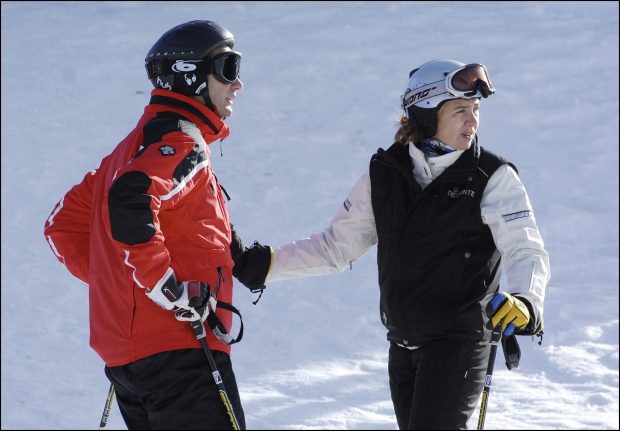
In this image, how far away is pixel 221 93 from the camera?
4.28 metres

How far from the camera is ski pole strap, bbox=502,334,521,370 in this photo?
13.4ft

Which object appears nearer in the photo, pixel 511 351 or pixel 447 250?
pixel 511 351

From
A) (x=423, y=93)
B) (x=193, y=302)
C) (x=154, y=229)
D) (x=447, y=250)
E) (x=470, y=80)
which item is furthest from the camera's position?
(x=423, y=93)

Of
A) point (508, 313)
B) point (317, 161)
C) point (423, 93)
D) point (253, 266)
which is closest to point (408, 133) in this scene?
point (423, 93)

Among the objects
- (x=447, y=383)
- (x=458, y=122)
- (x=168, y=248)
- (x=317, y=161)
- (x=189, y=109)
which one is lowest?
(x=317, y=161)

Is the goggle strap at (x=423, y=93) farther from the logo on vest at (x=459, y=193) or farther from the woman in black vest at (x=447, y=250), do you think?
the logo on vest at (x=459, y=193)

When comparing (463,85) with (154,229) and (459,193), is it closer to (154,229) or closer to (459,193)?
(459,193)

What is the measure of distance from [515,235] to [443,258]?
308 mm

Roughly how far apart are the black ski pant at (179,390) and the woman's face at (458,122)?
4.65 feet

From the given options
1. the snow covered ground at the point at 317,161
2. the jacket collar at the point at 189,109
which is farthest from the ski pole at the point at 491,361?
the snow covered ground at the point at 317,161

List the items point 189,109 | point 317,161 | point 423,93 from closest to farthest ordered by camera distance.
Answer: point 189,109 → point 423,93 → point 317,161

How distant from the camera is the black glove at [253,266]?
15.9ft

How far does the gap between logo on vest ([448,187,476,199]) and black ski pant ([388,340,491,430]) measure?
1.96 feet

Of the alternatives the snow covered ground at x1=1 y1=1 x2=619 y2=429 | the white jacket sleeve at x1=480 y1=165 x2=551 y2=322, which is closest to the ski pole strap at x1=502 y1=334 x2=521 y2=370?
the white jacket sleeve at x1=480 y1=165 x2=551 y2=322
